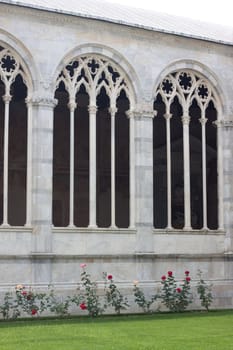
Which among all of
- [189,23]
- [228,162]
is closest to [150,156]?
[228,162]

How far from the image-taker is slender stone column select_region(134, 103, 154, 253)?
69.9 ft

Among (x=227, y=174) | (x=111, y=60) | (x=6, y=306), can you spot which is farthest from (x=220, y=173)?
(x=6, y=306)

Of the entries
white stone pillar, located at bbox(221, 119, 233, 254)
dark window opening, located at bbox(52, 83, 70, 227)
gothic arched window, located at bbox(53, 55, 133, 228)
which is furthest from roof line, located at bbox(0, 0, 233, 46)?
dark window opening, located at bbox(52, 83, 70, 227)

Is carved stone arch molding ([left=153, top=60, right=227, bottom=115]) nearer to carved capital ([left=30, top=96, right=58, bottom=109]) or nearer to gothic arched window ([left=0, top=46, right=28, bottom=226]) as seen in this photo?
Answer: carved capital ([left=30, top=96, right=58, bottom=109])

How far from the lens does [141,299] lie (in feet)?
65.8

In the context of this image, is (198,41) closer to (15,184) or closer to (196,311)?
(196,311)

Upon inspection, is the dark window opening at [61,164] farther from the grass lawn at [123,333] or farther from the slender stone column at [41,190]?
the grass lawn at [123,333]

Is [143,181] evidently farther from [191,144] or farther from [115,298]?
[191,144]

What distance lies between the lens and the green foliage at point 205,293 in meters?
21.0

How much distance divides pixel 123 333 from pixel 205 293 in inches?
270

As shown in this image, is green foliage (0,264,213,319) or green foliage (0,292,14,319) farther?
green foliage (0,264,213,319)

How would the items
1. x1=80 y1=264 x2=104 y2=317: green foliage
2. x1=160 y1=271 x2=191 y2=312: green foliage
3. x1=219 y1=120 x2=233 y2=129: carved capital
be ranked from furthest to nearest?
x1=219 y1=120 x2=233 y2=129: carved capital → x1=160 y1=271 x2=191 y2=312: green foliage → x1=80 y1=264 x2=104 y2=317: green foliage

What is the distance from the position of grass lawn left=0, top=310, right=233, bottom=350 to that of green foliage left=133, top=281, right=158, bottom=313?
702 mm

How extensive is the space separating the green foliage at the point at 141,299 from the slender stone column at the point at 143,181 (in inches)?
51.8
